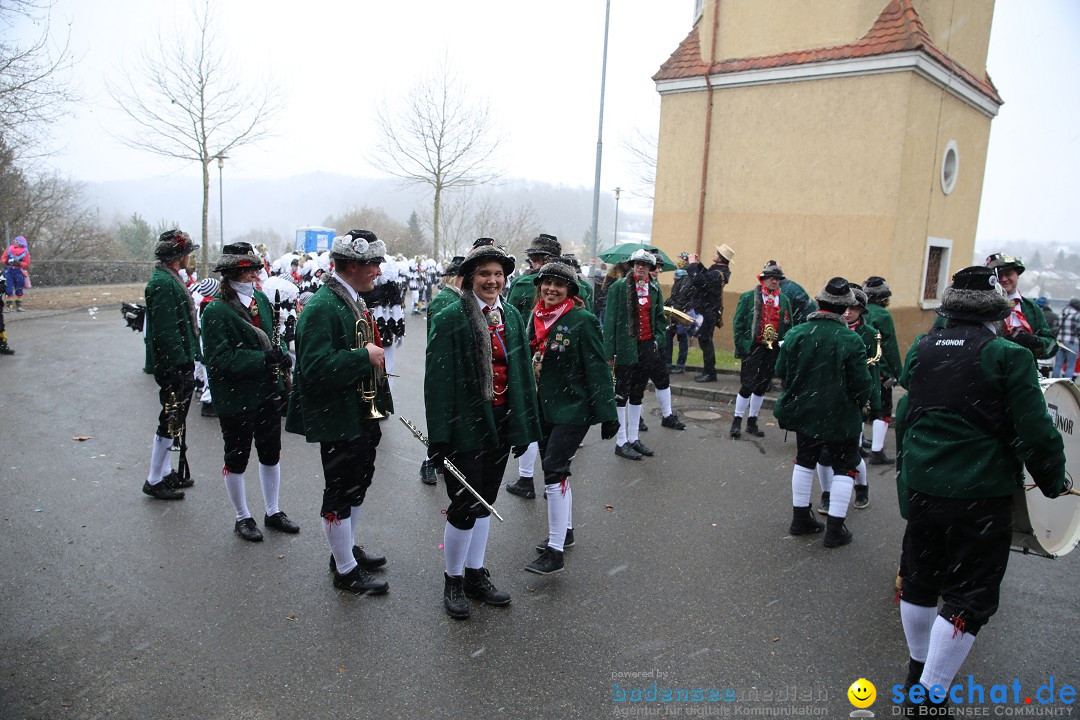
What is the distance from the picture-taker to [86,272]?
2644cm

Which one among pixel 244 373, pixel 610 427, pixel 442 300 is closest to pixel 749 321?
pixel 610 427

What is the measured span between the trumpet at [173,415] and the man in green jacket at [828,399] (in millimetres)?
4530

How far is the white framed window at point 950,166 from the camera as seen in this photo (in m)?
13.6

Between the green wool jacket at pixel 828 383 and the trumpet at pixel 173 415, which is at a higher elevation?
the green wool jacket at pixel 828 383

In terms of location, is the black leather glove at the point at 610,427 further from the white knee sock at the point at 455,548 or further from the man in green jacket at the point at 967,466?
the man in green jacket at the point at 967,466

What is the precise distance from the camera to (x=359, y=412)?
12.6 ft

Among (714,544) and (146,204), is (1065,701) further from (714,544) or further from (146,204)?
(146,204)

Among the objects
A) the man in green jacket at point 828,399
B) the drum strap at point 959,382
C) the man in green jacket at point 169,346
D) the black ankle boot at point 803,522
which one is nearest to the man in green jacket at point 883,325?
the man in green jacket at point 828,399

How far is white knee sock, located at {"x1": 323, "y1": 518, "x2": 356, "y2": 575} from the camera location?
13.0 ft

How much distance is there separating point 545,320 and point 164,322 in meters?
2.90

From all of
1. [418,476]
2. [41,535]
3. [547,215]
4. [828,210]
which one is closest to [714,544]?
[418,476]

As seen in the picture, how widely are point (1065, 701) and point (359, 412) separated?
3775mm

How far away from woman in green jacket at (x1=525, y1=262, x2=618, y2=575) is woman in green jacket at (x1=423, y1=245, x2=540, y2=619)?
1.85 ft

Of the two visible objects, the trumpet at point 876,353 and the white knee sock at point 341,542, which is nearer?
the white knee sock at point 341,542
